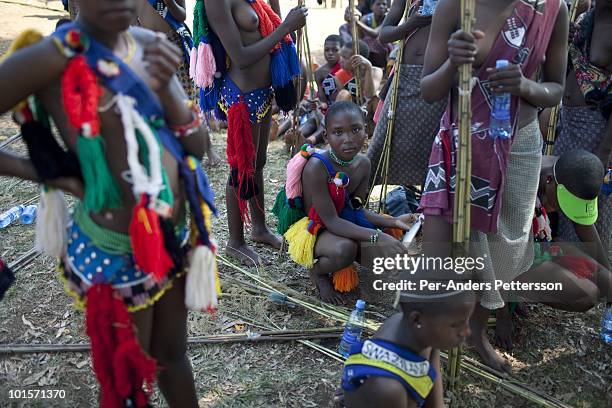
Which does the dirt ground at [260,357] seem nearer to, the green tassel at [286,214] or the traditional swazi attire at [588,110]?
the green tassel at [286,214]

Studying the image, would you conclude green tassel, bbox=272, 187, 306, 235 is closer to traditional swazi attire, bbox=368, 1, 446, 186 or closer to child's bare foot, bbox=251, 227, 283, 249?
child's bare foot, bbox=251, 227, 283, 249

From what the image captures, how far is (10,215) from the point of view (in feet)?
13.5

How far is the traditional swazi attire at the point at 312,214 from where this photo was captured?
10.5ft

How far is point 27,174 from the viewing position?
165 cm

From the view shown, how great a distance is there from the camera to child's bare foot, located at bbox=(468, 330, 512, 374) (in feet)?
8.87

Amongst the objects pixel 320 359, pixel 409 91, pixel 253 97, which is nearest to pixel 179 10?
pixel 253 97

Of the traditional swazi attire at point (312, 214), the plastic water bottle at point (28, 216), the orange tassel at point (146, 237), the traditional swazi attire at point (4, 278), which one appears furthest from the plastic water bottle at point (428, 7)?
the plastic water bottle at point (28, 216)

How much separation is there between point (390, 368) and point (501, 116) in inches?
41.3

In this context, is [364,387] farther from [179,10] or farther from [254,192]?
[179,10]

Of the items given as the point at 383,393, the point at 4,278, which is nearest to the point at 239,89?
the point at 4,278

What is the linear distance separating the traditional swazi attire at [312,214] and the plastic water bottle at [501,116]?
39.5 inches

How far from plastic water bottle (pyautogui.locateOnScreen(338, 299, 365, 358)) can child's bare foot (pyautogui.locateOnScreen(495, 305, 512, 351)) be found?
0.67m

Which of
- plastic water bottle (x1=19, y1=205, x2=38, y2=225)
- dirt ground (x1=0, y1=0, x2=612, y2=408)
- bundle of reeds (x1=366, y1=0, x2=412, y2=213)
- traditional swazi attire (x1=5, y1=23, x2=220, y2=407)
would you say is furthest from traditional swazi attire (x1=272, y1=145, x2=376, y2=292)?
plastic water bottle (x1=19, y1=205, x2=38, y2=225)

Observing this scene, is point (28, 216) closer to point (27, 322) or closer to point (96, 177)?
point (27, 322)
